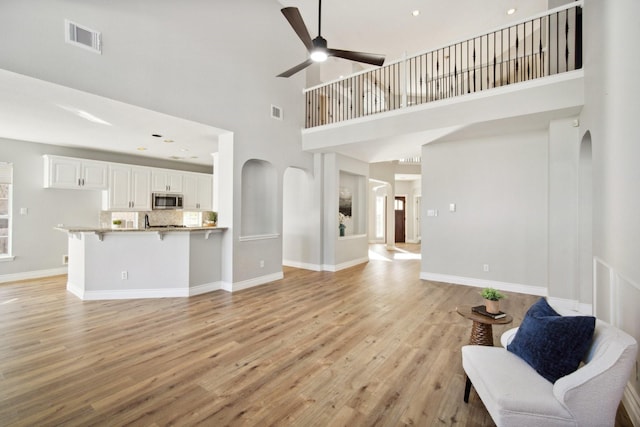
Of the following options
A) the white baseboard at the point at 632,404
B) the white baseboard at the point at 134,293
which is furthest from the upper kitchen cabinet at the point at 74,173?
the white baseboard at the point at 632,404

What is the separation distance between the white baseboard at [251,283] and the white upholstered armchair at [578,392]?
160 inches

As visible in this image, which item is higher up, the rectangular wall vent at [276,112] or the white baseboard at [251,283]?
the rectangular wall vent at [276,112]

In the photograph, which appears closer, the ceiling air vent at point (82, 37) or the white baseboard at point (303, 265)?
the ceiling air vent at point (82, 37)

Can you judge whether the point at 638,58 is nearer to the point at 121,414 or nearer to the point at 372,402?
the point at 372,402

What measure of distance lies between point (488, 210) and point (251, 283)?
4.26 m

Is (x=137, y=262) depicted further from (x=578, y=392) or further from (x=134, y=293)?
(x=578, y=392)

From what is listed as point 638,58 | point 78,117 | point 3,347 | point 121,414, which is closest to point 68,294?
point 3,347

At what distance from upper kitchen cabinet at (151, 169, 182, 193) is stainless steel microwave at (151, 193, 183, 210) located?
0.13m

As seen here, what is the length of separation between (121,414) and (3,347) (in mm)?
1973

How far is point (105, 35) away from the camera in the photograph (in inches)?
134

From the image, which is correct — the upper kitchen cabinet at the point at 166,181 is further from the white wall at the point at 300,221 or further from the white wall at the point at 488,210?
the white wall at the point at 488,210

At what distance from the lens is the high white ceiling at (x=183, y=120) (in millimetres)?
3582

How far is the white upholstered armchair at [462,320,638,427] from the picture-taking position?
54.7 inches

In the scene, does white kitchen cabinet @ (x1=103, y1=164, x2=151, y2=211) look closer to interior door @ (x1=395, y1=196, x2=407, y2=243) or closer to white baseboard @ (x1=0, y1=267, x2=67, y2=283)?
white baseboard @ (x1=0, y1=267, x2=67, y2=283)
